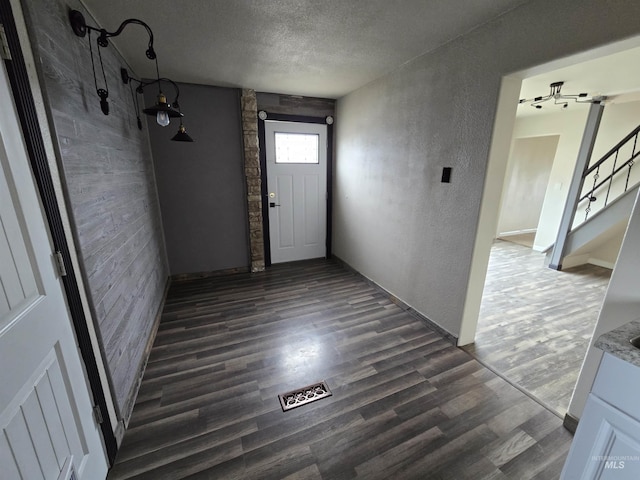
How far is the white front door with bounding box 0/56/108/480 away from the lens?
811mm

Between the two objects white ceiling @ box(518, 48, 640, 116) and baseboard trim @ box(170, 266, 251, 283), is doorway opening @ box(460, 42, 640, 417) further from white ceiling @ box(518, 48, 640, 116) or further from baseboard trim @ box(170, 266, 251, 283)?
baseboard trim @ box(170, 266, 251, 283)

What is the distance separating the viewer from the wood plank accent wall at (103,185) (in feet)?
3.89

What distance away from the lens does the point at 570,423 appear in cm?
156

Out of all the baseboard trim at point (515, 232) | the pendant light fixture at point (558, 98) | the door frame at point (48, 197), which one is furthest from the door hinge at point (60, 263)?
the baseboard trim at point (515, 232)

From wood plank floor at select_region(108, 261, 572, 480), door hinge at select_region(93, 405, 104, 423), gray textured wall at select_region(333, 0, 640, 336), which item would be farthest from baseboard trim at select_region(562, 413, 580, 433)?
door hinge at select_region(93, 405, 104, 423)

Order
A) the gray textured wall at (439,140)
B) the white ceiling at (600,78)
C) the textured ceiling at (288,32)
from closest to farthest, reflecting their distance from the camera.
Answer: the gray textured wall at (439,140)
the textured ceiling at (288,32)
the white ceiling at (600,78)

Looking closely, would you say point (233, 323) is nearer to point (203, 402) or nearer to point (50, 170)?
point (203, 402)

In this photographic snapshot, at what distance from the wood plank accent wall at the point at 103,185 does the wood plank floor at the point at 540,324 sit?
266 centimetres

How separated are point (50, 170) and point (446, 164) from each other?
8.16ft

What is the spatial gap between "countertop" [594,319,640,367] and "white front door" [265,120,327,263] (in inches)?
140

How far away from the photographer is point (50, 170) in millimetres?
1087

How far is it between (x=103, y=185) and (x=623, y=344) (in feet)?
8.63

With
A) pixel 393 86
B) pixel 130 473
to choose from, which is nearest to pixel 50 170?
pixel 130 473

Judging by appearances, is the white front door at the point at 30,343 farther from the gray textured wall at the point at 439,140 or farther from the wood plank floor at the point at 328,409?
the gray textured wall at the point at 439,140
